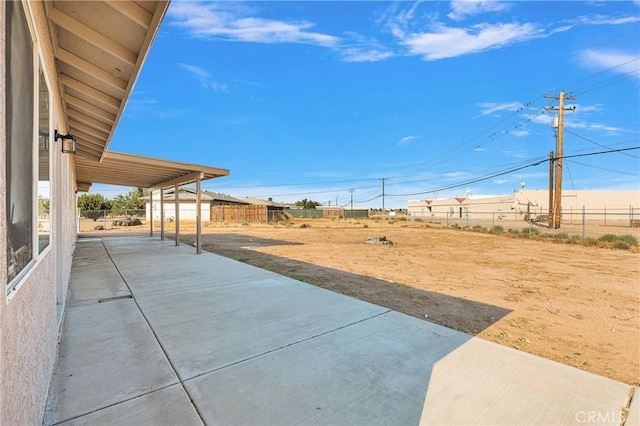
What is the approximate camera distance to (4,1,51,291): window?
1.30m

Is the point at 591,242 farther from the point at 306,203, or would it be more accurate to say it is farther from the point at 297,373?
the point at 306,203

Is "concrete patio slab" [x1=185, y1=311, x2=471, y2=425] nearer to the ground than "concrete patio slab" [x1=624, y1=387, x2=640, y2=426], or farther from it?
farther from it

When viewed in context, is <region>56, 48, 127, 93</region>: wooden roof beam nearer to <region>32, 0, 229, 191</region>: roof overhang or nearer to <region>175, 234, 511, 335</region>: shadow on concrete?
<region>32, 0, 229, 191</region>: roof overhang

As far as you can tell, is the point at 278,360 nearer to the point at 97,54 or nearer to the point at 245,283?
the point at 245,283

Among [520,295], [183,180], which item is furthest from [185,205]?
[520,295]

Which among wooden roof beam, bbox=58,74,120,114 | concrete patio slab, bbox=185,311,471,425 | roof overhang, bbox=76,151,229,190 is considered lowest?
concrete patio slab, bbox=185,311,471,425

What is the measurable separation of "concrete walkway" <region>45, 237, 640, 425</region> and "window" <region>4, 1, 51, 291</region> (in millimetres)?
1266

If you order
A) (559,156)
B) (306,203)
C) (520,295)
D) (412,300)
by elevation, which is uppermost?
(559,156)

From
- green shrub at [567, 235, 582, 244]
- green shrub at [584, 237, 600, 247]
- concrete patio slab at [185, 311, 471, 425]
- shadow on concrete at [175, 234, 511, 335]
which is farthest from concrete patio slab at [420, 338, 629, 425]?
green shrub at [567, 235, 582, 244]

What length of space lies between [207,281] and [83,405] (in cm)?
376

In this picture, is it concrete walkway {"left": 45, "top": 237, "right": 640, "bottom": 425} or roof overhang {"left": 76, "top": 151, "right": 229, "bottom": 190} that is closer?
concrete walkway {"left": 45, "top": 237, "right": 640, "bottom": 425}

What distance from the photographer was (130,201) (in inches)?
2016

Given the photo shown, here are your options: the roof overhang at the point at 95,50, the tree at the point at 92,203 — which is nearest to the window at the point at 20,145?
the roof overhang at the point at 95,50

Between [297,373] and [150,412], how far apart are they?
3.56 ft
